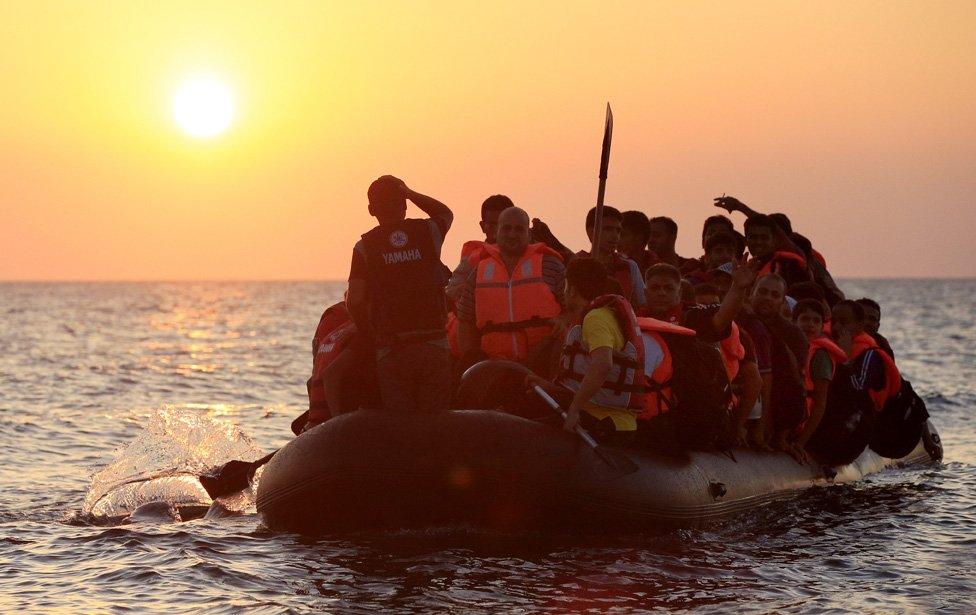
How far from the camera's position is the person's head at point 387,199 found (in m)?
8.63

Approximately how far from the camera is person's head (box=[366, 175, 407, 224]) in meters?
8.63

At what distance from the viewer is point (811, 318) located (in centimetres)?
1149

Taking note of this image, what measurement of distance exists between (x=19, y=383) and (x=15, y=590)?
19.1m

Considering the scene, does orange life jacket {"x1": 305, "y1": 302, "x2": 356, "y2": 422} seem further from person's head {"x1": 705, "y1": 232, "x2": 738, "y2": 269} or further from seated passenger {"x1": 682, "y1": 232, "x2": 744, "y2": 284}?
person's head {"x1": 705, "y1": 232, "x2": 738, "y2": 269}

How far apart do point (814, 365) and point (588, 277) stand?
3400 millimetres

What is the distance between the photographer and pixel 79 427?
720 inches

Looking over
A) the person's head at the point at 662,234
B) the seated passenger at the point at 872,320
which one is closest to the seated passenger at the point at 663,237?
the person's head at the point at 662,234

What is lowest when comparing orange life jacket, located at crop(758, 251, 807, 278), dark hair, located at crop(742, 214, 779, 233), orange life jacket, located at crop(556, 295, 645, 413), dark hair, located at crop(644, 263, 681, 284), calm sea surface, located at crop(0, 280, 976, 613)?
calm sea surface, located at crop(0, 280, 976, 613)

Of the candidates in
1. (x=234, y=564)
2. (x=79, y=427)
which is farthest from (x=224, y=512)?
(x=79, y=427)

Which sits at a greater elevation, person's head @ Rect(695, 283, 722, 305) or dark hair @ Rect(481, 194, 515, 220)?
dark hair @ Rect(481, 194, 515, 220)

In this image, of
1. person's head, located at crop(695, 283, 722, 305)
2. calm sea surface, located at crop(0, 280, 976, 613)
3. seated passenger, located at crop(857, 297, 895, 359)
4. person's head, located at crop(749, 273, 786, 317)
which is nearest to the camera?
calm sea surface, located at crop(0, 280, 976, 613)

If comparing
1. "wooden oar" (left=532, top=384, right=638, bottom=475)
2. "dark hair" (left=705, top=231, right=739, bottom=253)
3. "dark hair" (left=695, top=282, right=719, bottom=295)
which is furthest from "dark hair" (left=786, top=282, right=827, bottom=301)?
"wooden oar" (left=532, top=384, right=638, bottom=475)

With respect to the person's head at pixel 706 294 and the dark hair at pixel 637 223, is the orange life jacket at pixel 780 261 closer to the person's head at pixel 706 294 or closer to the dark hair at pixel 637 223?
the dark hair at pixel 637 223

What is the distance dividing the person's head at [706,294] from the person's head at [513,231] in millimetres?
1592
